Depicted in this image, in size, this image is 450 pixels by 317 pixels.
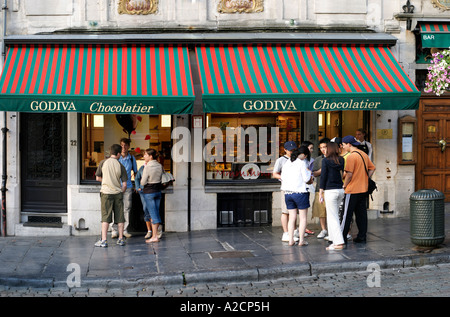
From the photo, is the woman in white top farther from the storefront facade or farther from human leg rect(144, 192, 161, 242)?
human leg rect(144, 192, 161, 242)

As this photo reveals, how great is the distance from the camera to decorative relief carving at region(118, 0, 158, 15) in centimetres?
1286

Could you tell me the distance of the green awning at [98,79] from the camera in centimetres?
1128

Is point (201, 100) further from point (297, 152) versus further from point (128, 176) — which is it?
point (297, 152)

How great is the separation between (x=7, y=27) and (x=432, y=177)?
9921 millimetres

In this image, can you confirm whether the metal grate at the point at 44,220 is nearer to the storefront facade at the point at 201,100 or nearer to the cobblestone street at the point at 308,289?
the storefront facade at the point at 201,100

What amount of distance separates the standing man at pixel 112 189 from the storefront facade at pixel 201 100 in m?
1.34

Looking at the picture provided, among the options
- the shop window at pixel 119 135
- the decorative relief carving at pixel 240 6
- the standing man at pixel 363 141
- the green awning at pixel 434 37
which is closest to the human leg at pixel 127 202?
the shop window at pixel 119 135

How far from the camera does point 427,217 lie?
9844 mm

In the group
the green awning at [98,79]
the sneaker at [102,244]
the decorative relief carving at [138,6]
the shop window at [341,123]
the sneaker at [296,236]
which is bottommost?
the sneaker at [102,244]

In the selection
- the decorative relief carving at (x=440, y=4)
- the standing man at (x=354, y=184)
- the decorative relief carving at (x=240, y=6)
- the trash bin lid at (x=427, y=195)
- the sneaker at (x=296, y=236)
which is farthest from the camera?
the decorative relief carving at (x=440, y=4)

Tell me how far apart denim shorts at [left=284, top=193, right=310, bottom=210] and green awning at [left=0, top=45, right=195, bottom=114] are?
2489 millimetres
